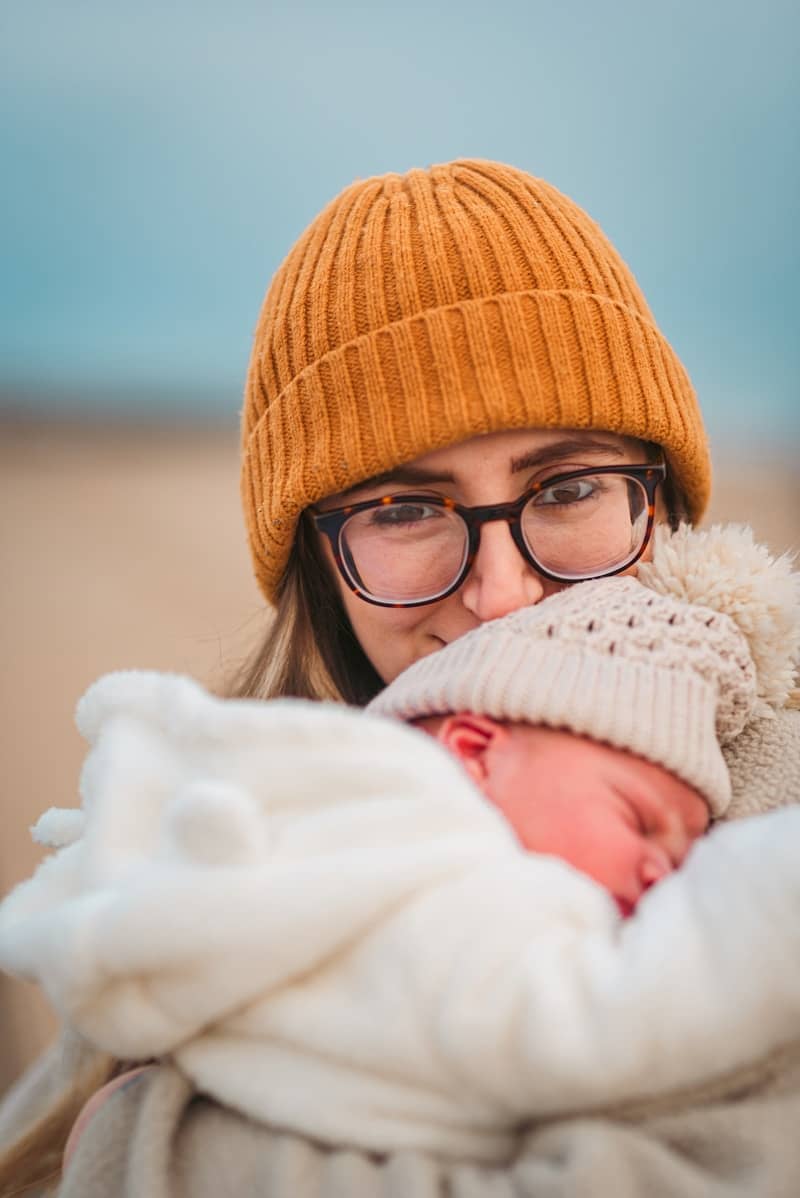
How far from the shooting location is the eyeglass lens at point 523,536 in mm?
1036

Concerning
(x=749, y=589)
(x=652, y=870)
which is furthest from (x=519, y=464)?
(x=652, y=870)

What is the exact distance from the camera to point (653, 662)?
29.3 inches

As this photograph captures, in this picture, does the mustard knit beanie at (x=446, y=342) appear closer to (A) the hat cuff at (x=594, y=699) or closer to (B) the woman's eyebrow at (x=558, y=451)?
(B) the woman's eyebrow at (x=558, y=451)

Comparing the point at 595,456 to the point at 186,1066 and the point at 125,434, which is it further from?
the point at 125,434

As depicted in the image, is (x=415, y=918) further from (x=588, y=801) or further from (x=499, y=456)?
(x=499, y=456)

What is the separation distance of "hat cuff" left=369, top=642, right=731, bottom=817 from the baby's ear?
0.5 inches

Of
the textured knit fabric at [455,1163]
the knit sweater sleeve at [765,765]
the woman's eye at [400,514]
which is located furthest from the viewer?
the woman's eye at [400,514]

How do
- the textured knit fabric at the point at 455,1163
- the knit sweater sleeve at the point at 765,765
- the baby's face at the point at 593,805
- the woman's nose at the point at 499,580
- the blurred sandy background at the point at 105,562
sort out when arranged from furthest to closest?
the blurred sandy background at the point at 105,562, the woman's nose at the point at 499,580, the knit sweater sleeve at the point at 765,765, the baby's face at the point at 593,805, the textured knit fabric at the point at 455,1163

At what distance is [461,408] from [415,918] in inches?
25.6

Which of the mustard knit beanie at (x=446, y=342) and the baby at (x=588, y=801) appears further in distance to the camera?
the mustard knit beanie at (x=446, y=342)

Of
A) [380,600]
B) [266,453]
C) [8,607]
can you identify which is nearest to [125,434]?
[8,607]

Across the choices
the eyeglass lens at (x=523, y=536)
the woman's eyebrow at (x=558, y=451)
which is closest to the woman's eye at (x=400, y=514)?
the eyeglass lens at (x=523, y=536)

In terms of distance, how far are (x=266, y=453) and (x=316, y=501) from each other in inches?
5.1

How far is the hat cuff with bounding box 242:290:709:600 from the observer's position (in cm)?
104
